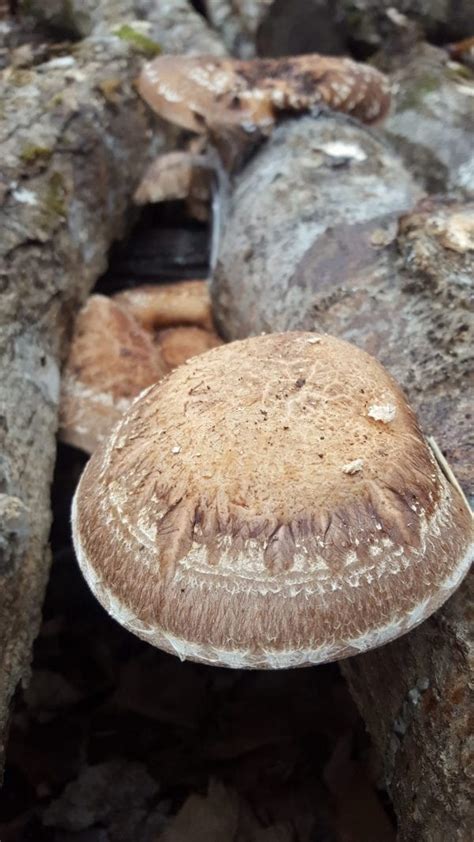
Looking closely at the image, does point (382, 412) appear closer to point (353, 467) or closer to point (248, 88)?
point (353, 467)

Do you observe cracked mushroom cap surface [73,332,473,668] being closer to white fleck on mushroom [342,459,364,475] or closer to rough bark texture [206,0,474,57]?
white fleck on mushroom [342,459,364,475]

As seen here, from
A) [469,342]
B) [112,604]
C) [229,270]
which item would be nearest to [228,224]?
[229,270]

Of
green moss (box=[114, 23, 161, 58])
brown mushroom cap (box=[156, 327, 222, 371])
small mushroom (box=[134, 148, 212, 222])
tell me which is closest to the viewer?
brown mushroom cap (box=[156, 327, 222, 371])

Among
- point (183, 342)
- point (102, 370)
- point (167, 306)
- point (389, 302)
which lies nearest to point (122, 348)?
point (102, 370)

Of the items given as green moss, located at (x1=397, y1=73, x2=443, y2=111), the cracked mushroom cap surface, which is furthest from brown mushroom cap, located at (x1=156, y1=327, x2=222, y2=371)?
green moss, located at (x1=397, y1=73, x2=443, y2=111)

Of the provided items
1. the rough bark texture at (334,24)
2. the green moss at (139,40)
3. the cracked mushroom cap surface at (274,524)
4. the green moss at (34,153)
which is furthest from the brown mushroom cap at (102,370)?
the rough bark texture at (334,24)

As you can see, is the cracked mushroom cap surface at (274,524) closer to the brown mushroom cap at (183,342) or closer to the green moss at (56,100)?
the brown mushroom cap at (183,342)
